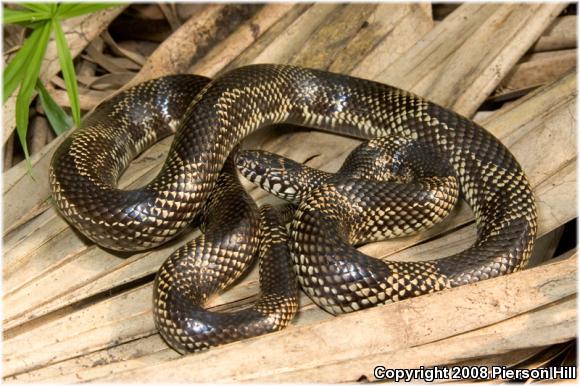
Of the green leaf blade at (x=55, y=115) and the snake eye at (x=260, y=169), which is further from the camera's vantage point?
the green leaf blade at (x=55, y=115)

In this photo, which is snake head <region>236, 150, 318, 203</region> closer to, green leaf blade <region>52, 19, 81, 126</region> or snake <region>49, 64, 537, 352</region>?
snake <region>49, 64, 537, 352</region>

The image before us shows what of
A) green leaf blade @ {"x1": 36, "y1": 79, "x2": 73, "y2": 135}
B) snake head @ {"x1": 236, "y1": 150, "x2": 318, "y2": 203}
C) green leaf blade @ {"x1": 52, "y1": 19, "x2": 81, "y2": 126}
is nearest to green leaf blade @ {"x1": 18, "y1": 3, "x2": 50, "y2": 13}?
green leaf blade @ {"x1": 52, "y1": 19, "x2": 81, "y2": 126}

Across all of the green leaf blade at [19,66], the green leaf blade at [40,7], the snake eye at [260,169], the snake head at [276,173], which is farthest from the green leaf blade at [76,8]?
the snake eye at [260,169]

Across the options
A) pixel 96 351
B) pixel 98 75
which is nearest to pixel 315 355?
pixel 96 351

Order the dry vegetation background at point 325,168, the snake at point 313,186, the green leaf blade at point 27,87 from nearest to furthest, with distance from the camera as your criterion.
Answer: the dry vegetation background at point 325,168 → the snake at point 313,186 → the green leaf blade at point 27,87

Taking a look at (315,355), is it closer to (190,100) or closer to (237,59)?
(190,100)

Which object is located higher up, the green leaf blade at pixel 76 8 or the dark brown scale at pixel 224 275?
the green leaf blade at pixel 76 8

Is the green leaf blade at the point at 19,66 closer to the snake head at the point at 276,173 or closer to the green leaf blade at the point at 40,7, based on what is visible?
the green leaf blade at the point at 40,7

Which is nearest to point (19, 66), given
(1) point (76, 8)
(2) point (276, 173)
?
(1) point (76, 8)
